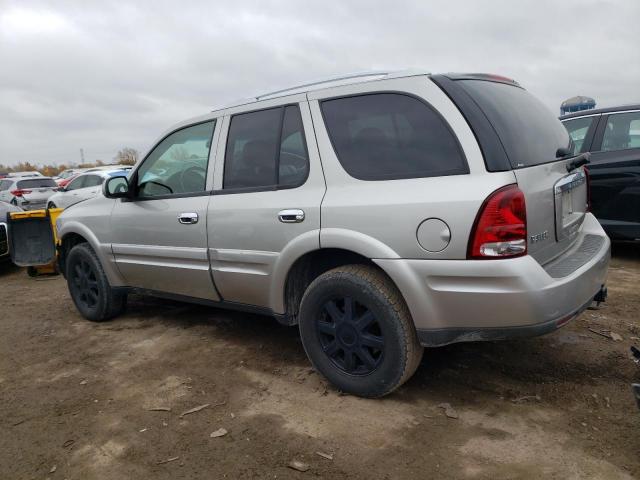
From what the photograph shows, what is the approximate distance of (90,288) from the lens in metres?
4.78

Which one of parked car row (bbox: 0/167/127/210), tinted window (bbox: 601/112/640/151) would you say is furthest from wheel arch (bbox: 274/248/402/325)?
parked car row (bbox: 0/167/127/210)

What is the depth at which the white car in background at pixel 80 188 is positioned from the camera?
12805 millimetres

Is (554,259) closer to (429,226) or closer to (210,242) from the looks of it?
(429,226)

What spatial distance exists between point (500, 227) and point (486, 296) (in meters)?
0.34

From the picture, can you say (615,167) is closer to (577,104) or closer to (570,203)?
(570,203)

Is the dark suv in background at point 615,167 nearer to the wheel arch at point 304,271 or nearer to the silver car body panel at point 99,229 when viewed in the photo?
the wheel arch at point 304,271

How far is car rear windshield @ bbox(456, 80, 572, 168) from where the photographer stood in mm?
2609

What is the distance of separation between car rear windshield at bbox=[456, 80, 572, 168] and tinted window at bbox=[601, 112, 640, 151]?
3.18 metres

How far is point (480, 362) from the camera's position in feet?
11.0

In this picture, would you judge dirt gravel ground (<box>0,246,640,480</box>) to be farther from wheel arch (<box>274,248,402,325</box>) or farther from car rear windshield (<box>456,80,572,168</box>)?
car rear windshield (<box>456,80,572,168</box>)

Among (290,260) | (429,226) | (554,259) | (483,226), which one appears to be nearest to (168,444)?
(290,260)

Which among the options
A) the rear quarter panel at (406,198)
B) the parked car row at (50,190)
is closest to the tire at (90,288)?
the rear quarter panel at (406,198)

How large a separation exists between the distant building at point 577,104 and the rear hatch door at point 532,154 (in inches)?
294

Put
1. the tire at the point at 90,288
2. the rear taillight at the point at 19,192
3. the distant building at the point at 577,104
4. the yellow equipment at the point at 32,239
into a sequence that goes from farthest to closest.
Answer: the rear taillight at the point at 19,192 < the distant building at the point at 577,104 < the yellow equipment at the point at 32,239 < the tire at the point at 90,288
